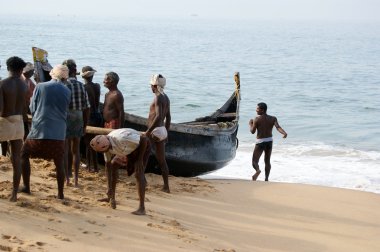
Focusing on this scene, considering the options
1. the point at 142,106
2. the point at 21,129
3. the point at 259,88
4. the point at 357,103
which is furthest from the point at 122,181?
the point at 259,88

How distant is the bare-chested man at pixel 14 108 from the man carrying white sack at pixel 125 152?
2.78ft

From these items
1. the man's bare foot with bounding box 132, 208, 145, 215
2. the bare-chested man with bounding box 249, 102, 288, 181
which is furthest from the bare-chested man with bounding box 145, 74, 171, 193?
the bare-chested man with bounding box 249, 102, 288, 181

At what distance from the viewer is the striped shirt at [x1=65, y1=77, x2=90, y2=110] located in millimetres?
8578

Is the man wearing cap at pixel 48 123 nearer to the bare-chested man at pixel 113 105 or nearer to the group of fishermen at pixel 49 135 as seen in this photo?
the group of fishermen at pixel 49 135

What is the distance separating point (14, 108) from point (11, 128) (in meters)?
0.22

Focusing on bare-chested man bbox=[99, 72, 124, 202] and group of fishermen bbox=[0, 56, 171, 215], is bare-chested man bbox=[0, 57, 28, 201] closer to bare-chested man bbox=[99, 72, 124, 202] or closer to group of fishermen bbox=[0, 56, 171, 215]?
group of fishermen bbox=[0, 56, 171, 215]

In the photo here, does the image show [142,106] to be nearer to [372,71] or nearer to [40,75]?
[40,75]

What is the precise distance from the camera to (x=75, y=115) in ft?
28.5

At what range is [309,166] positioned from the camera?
16672 millimetres

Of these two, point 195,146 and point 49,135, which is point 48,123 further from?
point 195,146

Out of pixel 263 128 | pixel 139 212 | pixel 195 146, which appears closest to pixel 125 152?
pixel 139 212

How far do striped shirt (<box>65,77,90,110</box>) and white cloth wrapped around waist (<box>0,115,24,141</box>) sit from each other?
110 cm

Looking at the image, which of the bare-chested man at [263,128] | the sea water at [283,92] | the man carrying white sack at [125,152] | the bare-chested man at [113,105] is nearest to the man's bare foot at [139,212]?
the man carrying white sack at [125,152]

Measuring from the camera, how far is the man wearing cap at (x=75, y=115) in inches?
339
